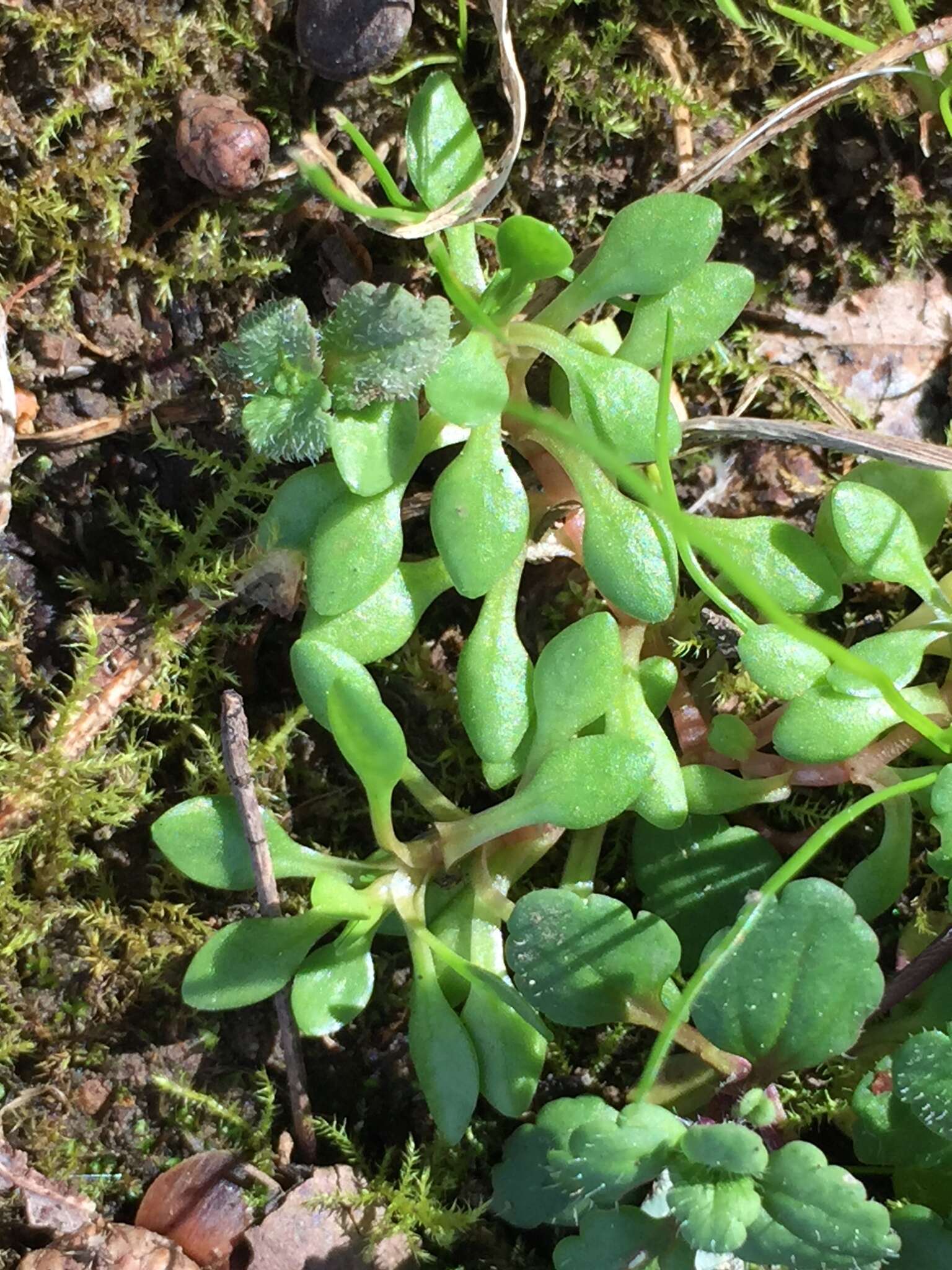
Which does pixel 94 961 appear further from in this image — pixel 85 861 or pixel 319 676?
pixel 319 676

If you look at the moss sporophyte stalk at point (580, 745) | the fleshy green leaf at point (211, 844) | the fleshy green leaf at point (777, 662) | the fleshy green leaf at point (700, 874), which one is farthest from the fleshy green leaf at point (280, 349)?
the fleshy green leaf at point (700, 874)

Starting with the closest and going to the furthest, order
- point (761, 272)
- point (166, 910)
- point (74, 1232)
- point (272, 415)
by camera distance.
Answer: point (272, 415) → point (74, 1232) → point (166, 910) → point (761, 272)

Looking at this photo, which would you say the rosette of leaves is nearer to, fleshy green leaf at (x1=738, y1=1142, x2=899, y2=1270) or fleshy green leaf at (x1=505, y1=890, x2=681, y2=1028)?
fleshy green leaf at (x1=738, y1=1142, x2=899, y2=1270)

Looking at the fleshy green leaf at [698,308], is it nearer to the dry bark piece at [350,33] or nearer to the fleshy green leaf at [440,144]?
the fleshy green leaf at [440,144]

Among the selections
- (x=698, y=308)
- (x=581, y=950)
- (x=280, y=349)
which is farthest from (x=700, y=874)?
(x=280, y=349)

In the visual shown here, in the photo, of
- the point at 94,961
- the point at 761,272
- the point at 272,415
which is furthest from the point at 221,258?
the point at 94,961

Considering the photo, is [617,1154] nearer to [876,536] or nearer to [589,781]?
[589,781]
